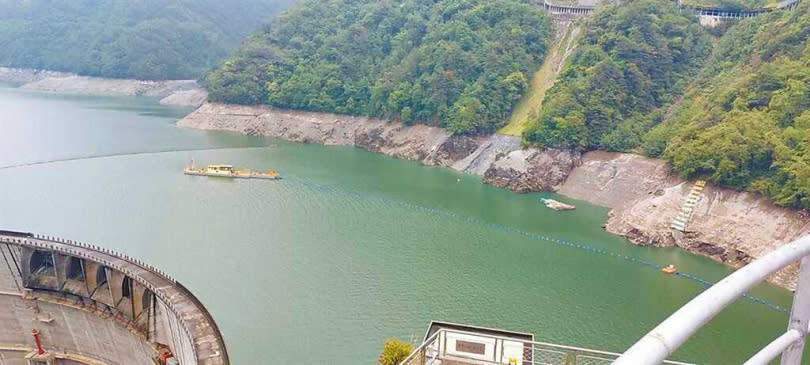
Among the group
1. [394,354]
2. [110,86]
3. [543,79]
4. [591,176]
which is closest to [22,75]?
[110,86]

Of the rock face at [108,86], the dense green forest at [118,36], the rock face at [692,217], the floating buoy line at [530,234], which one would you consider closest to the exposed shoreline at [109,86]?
the rock face at [108,86]

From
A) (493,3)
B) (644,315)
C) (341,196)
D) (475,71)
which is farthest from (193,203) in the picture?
(493,3)

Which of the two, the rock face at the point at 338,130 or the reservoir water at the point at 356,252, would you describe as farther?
the rock face at the point at 338,130

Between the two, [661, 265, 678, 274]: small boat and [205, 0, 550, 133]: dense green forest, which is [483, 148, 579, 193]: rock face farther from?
[661, 265, 678, 274]: small boat

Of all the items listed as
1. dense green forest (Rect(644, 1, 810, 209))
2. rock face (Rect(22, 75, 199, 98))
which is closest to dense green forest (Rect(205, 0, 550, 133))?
dense green forest (Rect(644, 1, 810, 209))

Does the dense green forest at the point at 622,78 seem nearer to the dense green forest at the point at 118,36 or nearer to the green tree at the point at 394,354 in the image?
the green tree at the point at 394,354

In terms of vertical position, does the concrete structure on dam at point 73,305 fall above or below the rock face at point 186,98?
below
